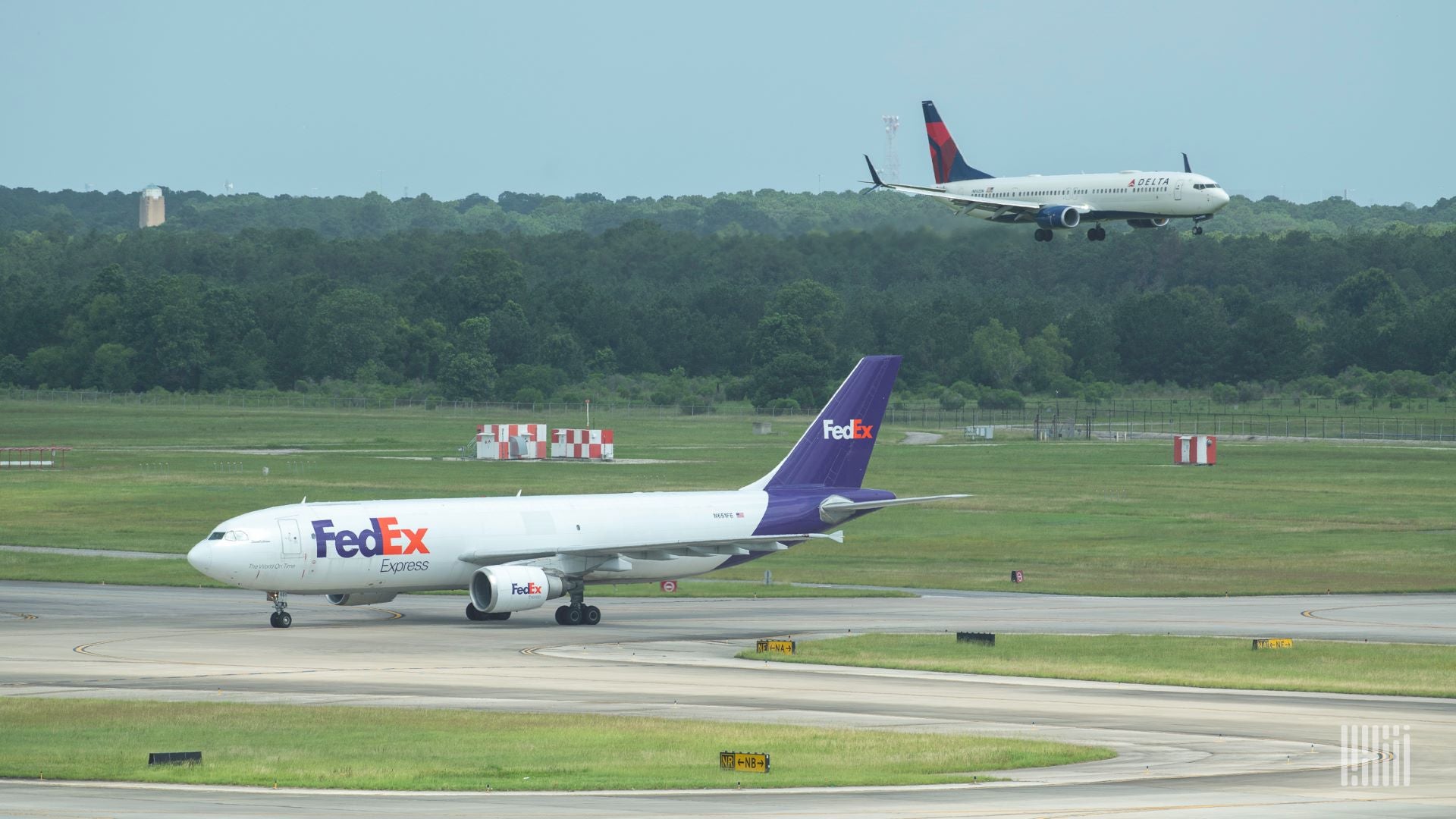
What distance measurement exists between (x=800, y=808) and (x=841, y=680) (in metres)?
16.5

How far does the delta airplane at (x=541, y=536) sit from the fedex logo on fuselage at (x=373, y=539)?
35 mm

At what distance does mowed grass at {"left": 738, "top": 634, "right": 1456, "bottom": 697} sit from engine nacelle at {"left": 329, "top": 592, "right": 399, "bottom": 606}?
41.2ft

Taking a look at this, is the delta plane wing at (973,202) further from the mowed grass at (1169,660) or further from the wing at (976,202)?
the mowed grass at (1169,660)

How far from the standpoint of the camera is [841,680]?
4366 centimetres

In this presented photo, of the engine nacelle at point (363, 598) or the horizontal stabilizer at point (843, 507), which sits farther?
the horizontal stabilizer at point (843, 507)

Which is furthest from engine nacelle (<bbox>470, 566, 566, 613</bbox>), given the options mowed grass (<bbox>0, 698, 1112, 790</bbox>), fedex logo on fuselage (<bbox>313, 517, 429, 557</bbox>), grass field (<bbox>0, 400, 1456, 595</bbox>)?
grass field (<bbox>0, 400, 1456, 595</bbox>)

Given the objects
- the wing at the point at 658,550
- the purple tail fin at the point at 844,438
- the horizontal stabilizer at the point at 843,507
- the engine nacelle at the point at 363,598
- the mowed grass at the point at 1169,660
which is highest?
the purple tail fin at the point at 844,438

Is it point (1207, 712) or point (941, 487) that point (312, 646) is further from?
point (941, 487)

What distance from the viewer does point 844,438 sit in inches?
2520

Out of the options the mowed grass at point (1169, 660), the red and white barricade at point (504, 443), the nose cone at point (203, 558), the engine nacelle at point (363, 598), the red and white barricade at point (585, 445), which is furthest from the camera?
the red and white barricade at point (504, 443)

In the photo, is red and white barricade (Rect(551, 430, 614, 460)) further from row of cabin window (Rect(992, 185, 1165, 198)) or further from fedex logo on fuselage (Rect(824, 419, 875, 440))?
fedex logo on fuselage (Rect(824, 419, 875, 440))

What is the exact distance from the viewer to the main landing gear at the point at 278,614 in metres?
55.1

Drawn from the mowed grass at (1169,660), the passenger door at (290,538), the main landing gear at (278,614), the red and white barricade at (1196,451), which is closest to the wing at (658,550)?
the passenger door at (290,538)

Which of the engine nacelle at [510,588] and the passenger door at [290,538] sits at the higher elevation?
the passenger door at [290,538]
